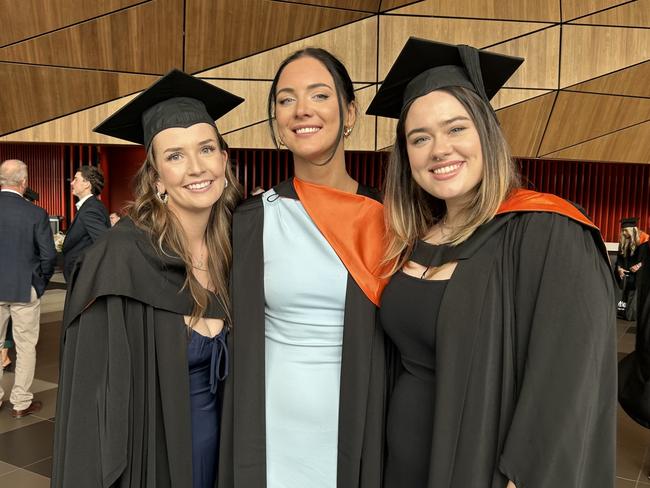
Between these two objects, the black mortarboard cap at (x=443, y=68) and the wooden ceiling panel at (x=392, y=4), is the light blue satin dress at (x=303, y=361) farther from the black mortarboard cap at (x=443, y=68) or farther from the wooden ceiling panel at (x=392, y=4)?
the wooden ceiling panel at (x=392, y=4)

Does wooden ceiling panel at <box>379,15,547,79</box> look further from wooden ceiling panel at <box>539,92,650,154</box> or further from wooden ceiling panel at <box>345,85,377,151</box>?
wooden ceiling panel at <box>539,92,650,154</box>

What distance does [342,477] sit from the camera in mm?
1829

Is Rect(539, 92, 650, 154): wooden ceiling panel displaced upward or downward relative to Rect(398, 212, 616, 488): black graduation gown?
upward

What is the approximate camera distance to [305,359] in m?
1.84

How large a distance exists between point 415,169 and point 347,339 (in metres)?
0.58

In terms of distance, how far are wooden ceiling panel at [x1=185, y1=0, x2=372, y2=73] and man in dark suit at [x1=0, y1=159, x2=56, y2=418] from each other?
13.7 ft

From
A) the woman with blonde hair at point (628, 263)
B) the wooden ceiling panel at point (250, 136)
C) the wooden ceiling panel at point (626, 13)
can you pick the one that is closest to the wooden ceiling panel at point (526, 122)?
the wooden ceiling panel at point (626, 13)

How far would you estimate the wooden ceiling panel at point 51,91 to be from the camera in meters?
7.67

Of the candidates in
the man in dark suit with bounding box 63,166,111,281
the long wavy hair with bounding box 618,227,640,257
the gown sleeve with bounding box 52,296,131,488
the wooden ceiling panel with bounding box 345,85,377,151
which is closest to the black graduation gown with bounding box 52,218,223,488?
the gown sleeve with bounding box 52,296,131,488

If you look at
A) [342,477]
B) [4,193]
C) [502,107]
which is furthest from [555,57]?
[342,477]

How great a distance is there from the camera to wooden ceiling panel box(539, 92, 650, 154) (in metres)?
8.52

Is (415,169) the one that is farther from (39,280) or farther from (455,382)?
(39,280)

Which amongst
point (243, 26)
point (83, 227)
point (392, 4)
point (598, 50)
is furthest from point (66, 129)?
point (598, 50)

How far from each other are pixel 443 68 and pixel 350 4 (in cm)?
734
